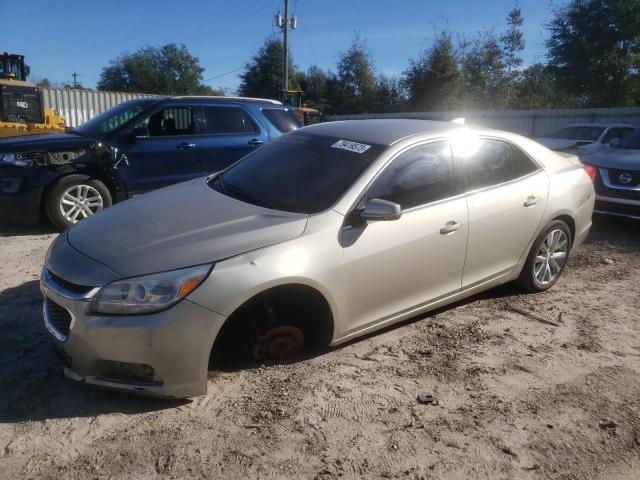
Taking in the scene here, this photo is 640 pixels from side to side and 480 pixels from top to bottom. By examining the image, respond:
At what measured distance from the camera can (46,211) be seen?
5973mm

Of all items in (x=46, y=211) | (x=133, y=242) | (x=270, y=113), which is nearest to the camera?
(x=133, y=242)

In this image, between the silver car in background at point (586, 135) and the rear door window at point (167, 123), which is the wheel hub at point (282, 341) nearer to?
the rear door window at point (167, 123)

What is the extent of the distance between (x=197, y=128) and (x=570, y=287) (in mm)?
5070

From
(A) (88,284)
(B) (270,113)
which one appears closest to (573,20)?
(B) (270,113)

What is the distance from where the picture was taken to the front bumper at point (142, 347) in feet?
8.21

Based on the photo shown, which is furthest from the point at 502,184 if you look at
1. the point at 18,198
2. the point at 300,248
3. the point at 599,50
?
the point at 599,50

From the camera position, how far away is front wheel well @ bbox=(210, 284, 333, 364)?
291cm

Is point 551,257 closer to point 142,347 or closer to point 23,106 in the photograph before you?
point 142,347

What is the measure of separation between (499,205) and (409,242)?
104 centimetres

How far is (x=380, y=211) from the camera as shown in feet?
10.1

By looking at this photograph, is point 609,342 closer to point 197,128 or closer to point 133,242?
point 133,242

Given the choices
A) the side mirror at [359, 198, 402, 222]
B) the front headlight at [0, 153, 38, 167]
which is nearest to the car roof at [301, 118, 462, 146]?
the side mirror at [359, 198, 402, 222]

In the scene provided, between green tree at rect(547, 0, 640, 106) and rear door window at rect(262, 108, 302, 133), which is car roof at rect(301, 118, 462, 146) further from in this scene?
green tree at rect(547, 0, 640, 106)

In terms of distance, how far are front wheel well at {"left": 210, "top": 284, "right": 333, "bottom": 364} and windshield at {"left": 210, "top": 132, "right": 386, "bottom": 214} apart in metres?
0.55
